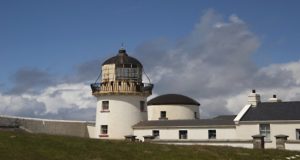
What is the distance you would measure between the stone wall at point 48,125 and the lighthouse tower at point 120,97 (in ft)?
6.65

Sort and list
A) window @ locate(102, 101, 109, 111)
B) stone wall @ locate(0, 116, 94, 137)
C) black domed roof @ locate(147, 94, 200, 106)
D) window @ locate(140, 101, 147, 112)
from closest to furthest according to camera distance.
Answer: stone wall @ locate(0, 116, 94, 137) → window @ locate(102, 101, 109, 111) → window @ locate(140, 101, 147, 112) → black domed roof @ locate(147, 94, 200, 106)

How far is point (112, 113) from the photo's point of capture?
5791cm

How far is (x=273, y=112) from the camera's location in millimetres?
50594

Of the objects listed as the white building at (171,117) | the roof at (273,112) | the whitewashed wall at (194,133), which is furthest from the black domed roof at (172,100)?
the roof at (273,112)

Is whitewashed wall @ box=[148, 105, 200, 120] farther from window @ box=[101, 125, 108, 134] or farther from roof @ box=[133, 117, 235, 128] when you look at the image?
window @ box=[101, 125, 108, 134]

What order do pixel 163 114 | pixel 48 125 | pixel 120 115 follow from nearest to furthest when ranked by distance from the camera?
1. pixel 48 125
2. pixel 120 115
3. pixel 163 114

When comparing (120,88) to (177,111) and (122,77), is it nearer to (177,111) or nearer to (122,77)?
(122,77)

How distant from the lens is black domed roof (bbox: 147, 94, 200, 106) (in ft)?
211

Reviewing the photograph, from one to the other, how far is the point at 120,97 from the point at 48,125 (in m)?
9.05

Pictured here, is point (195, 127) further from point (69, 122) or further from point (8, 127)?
point (8, 127)

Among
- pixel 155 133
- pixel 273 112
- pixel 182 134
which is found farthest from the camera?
pixel 155 133

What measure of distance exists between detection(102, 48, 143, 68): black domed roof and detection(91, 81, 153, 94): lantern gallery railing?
2.49 m

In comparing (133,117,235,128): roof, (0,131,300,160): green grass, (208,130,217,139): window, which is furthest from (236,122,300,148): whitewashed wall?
(0,131,300,160): green grass

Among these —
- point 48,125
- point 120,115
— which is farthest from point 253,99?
point 48,125
